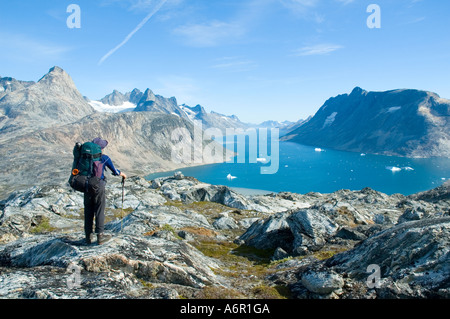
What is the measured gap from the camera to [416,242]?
35.6ft

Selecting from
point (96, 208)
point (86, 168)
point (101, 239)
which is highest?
point (86, 168)

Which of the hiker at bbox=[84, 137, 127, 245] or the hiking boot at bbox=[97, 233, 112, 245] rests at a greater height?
the hiker at bbox=[84, 137, 127, 245]

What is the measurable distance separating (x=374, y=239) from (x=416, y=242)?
2.27m

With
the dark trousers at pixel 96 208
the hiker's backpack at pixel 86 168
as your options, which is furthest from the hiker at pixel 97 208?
the hiker's backpack at pixel 86 168

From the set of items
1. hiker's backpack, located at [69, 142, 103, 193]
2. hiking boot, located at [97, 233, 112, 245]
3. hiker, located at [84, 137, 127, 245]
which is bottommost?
hiking boot, located at [97, 233, 112, 245]

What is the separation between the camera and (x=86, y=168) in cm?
1166

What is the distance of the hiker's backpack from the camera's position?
11500 mm

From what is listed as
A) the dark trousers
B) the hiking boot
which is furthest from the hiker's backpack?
the hiking boot

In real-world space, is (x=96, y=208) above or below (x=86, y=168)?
below

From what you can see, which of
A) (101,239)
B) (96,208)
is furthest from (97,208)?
(101,239)

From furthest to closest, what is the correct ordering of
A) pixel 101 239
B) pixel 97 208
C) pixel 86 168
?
pixel 97 208 → pixel 101 239 → pixel 86 168

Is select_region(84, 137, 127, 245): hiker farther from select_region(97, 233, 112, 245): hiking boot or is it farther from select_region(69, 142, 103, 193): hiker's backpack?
select_region(69, 142, 103, 193): hiker's backpack

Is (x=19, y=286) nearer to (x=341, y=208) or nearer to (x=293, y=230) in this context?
(x=293, y=230)

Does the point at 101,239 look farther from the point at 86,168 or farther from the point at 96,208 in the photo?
the point at 86,168
